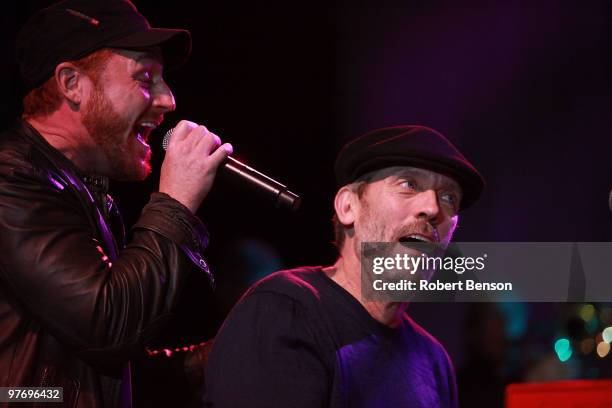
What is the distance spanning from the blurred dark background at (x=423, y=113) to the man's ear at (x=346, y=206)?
4.46 ft

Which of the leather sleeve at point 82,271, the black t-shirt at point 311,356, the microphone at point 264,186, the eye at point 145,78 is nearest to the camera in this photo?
the leather sleeve at point 82,271

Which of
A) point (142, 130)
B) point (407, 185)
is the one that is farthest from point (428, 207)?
point (142, 130)

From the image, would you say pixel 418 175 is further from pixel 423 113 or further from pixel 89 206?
pixel 423 113

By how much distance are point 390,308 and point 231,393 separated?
514 mm

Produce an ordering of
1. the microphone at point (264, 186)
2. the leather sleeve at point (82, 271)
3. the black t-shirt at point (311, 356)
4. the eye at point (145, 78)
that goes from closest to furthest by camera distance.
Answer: the leather sleeve at point (82, 271), the black t-shirt at point (311, 356), the microphone at point (264, 186), the eye at point (145, 78)

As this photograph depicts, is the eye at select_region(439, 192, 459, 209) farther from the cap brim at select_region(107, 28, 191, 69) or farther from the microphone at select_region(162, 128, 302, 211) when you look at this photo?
the cap brim at select_region(107, 28, 191, 69)

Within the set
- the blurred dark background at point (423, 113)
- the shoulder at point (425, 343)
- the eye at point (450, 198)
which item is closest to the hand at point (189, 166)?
the eye at point (450, 198)

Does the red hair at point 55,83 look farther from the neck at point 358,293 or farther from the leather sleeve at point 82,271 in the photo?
the neck at point 358,293

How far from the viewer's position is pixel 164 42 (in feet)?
6.07

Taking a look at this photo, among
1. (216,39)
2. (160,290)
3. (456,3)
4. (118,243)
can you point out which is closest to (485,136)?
(456,3)

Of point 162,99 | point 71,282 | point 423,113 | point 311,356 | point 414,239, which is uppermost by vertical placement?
point 423,113

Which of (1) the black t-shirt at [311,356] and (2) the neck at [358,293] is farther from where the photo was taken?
(2) the neck at [358,293]

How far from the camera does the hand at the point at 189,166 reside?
5.25 ft

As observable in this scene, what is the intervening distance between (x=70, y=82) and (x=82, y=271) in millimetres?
526
